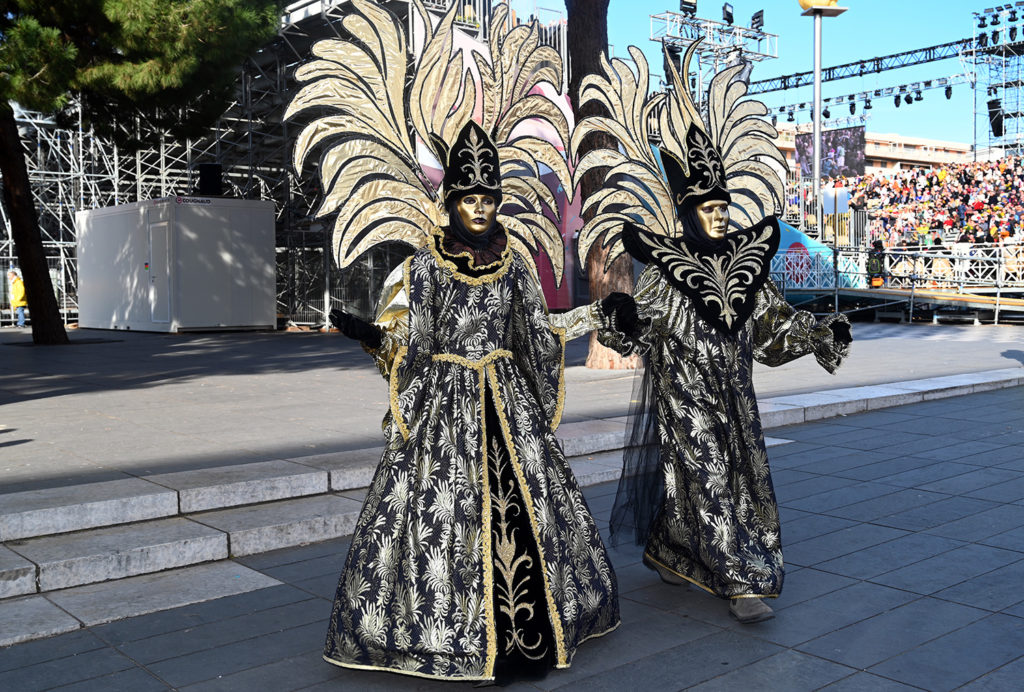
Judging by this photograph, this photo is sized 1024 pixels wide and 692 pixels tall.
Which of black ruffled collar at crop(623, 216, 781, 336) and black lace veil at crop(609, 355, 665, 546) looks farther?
black lace veil at crop(609, 355, 665, 546)

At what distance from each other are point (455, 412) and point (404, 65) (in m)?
1.47

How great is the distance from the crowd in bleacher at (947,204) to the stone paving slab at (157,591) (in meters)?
25.8

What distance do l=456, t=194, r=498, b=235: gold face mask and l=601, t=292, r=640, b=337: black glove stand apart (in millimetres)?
626

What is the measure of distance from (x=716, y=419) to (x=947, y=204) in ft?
107

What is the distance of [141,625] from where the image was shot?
3.99 m

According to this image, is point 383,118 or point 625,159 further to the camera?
point 625,159

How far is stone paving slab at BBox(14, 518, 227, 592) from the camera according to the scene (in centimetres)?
442

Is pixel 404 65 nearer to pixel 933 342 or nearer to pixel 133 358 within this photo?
pixel 133 358

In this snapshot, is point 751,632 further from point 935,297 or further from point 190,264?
point 935,297

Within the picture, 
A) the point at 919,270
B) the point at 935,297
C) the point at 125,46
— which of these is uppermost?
the point at 125,46

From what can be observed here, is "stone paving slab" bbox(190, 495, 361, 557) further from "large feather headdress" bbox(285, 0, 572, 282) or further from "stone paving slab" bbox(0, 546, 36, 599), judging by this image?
"large feather headdress" bbox(285, 0, 572, 282)

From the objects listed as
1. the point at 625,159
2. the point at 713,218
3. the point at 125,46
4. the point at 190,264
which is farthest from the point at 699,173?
the point at 190,264

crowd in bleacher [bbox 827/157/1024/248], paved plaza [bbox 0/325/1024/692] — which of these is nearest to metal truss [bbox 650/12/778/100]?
crowd in bleacher [bbox 827/157/1024/248]

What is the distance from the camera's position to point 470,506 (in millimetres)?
3350
